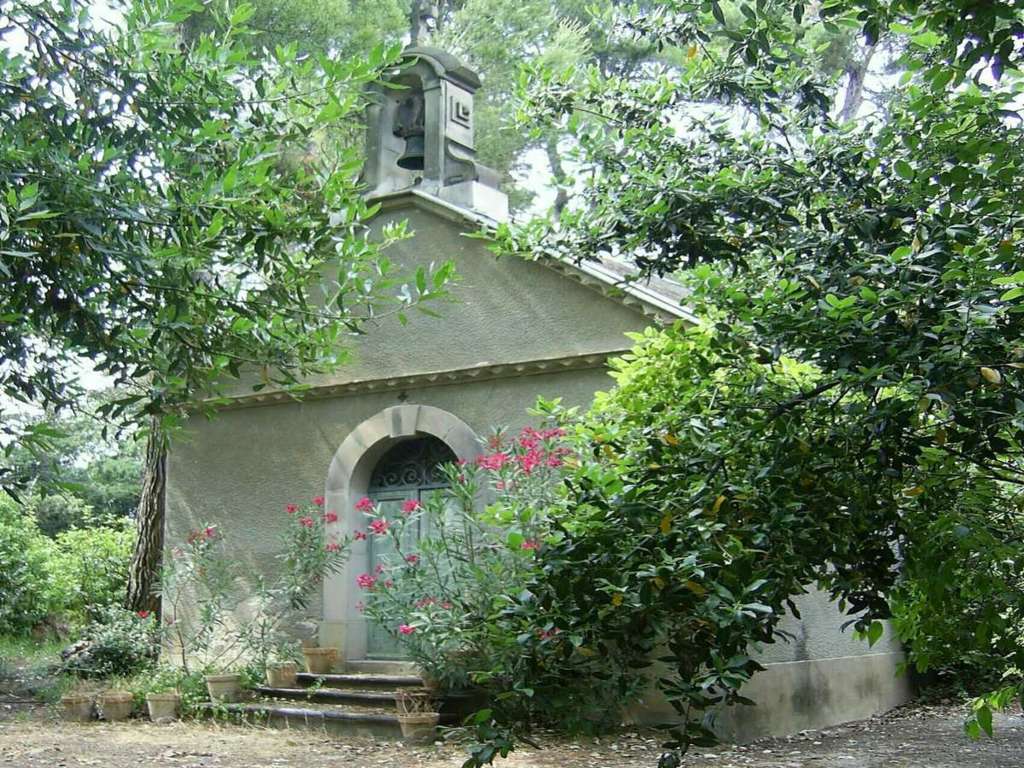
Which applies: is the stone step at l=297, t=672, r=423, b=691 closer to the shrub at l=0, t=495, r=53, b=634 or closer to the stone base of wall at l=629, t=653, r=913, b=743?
the stone base of wall at l=629, t=653, r=913, b=743

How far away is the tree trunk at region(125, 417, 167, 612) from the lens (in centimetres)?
1505

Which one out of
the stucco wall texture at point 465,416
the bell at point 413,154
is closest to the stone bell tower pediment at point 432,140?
the bell at point 413,154

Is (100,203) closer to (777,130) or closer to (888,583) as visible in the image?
(777,130)

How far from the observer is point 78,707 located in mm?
11070

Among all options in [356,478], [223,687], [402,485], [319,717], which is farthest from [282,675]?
[402,485]

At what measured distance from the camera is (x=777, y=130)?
237 inches

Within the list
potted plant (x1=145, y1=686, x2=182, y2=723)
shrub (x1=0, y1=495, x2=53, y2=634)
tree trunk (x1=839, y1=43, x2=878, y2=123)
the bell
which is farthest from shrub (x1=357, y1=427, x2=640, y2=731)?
tree trunk (x1=839, y1=43, x2=878, y2=123)

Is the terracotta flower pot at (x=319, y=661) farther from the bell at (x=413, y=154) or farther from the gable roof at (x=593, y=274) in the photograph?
the bell at (x=413, y=154)

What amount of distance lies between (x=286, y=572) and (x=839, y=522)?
852 centimetres

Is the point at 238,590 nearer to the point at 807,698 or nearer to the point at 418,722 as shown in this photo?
the point at 418,722

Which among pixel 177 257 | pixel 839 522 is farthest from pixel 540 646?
pixel 177 257

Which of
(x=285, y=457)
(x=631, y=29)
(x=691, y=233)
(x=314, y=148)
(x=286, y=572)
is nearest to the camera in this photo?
(x=691, y=233)

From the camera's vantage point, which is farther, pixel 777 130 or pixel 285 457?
pixel 285 457

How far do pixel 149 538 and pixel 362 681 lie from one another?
5643mm
